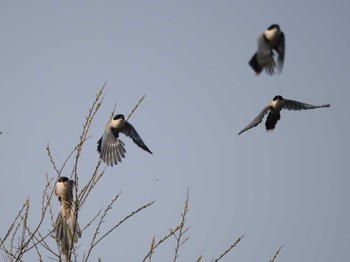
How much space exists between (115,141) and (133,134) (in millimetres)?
369

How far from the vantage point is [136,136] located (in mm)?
7172

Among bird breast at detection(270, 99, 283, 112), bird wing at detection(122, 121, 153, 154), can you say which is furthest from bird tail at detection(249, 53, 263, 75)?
bird wing at detection(122, 121, 153, 154)

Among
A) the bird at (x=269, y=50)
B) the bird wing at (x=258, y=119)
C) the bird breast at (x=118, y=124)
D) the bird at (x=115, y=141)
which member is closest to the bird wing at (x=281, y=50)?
the bird at (x=269, y=50)

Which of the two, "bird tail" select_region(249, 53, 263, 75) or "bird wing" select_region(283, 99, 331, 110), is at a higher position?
"bird wing" select_region(283, 99, 331, 110)

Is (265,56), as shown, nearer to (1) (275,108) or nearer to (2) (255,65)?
(2) (255,65)

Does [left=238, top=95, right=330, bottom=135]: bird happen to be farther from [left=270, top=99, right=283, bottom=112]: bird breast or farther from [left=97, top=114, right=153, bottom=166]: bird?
[left=97, top=114, right=153, bottom=166]: bird

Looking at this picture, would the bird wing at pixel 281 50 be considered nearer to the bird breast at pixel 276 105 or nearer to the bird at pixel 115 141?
the bird breast at pixel 276 105

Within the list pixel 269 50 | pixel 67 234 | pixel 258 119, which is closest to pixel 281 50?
pixel 269 50

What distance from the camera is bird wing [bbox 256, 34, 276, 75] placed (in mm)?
3846

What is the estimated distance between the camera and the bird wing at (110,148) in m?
6.53

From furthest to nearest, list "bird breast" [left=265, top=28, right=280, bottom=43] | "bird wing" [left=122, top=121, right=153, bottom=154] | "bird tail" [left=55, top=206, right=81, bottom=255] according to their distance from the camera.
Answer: "bird wing" [left=122, top=121, right=153, bottom=154] < "bird breast" [left=265, top=28, right=280, bottom=43] < "bird tail" [left=55, top=206, right=81, bottom=255]

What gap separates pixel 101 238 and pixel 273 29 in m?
1.93

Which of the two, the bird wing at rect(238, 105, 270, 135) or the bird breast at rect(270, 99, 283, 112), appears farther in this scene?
the bird breast at rect(270, 99, 283, 112)

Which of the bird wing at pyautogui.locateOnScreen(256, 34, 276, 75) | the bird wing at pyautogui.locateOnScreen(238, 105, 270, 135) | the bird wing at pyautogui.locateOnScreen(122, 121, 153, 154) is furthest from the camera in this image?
the bird wing at pyautogui.locateOnScreen(122, 121, 153, 154)
